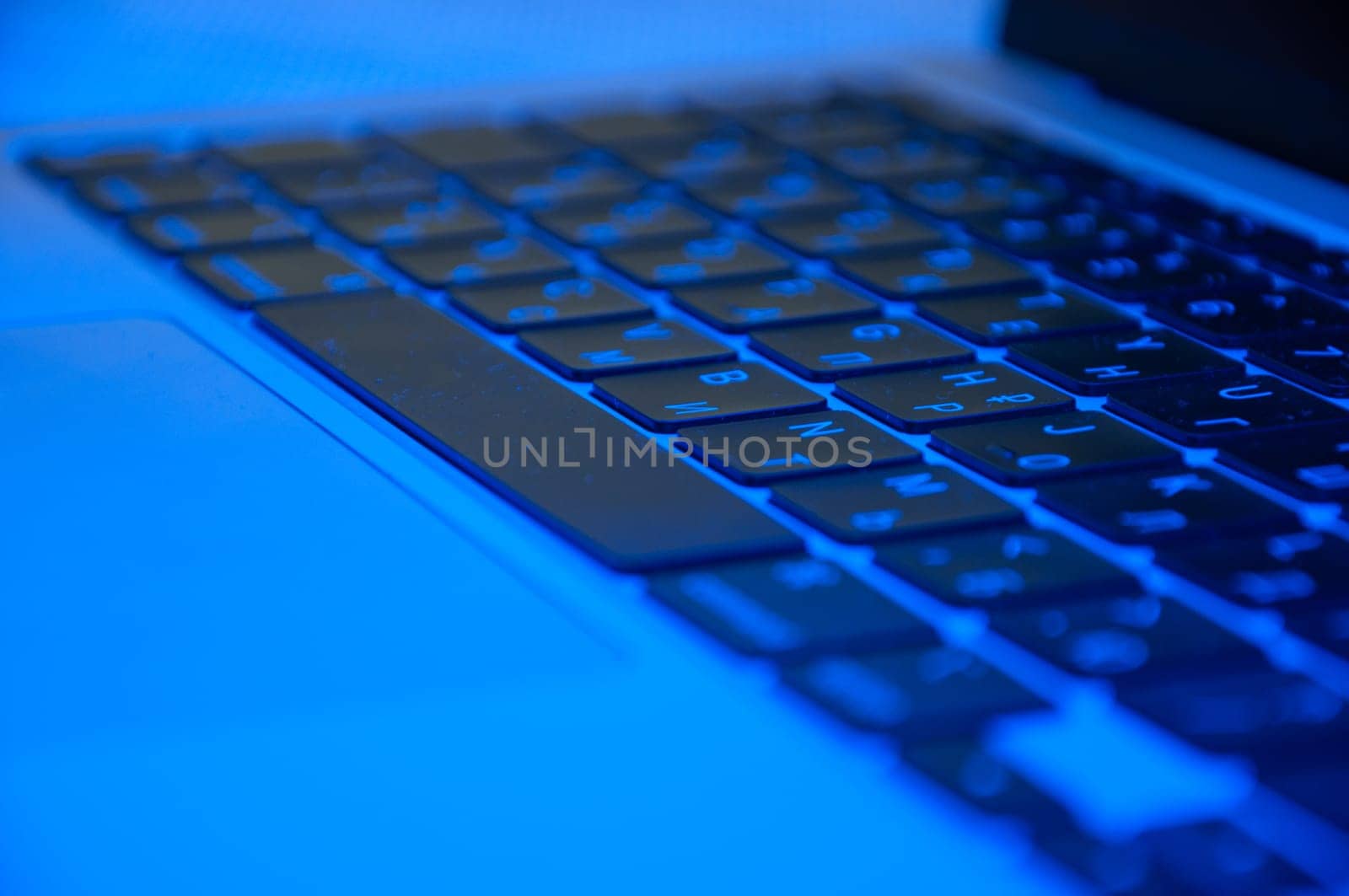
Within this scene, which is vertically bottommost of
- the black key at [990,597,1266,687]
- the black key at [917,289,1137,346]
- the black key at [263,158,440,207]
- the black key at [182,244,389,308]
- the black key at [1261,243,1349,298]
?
the black key at [182,244,389,308]

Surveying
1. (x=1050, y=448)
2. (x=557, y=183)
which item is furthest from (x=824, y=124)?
(x=1050, y=448)

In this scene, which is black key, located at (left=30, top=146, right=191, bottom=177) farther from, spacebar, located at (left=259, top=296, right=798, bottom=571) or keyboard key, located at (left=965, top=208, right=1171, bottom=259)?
keyboard key, located at (left=965, top=208, right=1171, bottom=259)

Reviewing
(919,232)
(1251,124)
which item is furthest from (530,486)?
(1251,124)

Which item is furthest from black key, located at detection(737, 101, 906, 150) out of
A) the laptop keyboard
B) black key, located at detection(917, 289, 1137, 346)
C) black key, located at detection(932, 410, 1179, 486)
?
black key, located at detection(932, 410, 1179, 486)

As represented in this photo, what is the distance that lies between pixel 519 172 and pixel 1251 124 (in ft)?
1.19

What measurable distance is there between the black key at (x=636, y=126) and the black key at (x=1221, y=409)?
0.34 metres

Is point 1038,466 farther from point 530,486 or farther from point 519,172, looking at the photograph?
point 519,172

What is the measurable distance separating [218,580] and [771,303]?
10.0 inches

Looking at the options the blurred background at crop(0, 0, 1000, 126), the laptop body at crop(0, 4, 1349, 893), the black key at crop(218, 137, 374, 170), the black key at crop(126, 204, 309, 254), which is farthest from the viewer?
the blurred background at crop(0, 0, 1000, 126)

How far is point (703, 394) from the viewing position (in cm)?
50

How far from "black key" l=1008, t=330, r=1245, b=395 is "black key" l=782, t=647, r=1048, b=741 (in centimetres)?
19

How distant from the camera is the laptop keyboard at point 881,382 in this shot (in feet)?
1.17

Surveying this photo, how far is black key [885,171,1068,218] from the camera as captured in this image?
70cm

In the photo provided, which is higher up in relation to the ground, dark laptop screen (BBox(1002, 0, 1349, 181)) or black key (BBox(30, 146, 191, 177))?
dark laptop screen (BBox(1002, 0, 1349, 181))
